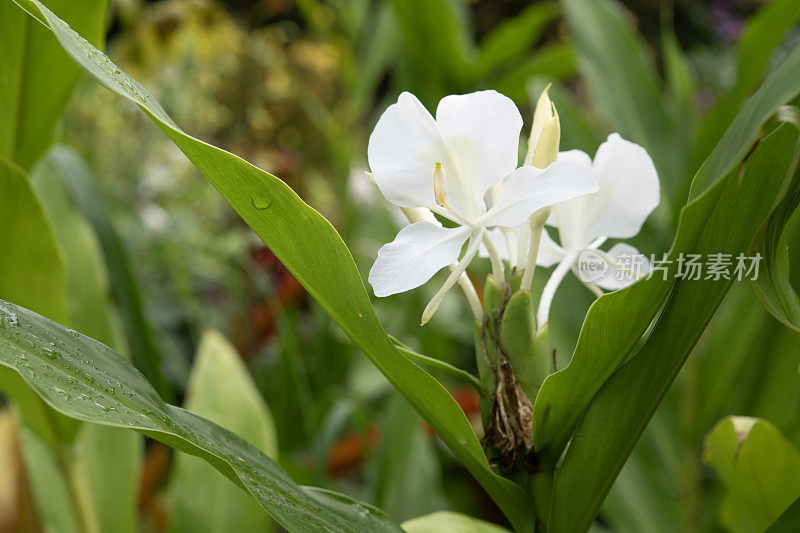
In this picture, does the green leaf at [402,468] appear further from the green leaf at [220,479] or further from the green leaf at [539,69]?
the green leaf at [539,69]

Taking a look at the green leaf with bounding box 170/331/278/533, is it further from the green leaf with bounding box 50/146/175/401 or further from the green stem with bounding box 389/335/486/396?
the green stem with bounding box 389/335/486/396

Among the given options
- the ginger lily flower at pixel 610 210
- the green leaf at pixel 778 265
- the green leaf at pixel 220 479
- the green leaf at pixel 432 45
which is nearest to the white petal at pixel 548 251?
the ginger lily flower at pixel 610 210

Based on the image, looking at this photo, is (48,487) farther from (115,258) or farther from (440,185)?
(440,185)

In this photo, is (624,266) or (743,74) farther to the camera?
→ (743,74)

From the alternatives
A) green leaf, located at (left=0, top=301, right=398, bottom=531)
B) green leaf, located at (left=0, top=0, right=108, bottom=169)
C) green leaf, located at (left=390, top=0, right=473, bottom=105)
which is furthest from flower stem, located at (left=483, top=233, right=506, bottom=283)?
green leaf, located at (left=390, top=0, right=473, bottom=105)

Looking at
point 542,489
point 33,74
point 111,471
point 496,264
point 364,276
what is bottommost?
point 364,276

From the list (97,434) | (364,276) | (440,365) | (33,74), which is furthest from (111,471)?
(364,276)

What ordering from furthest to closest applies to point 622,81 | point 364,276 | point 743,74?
1. point 364,276
2. point 622,81
3. point 743,74
